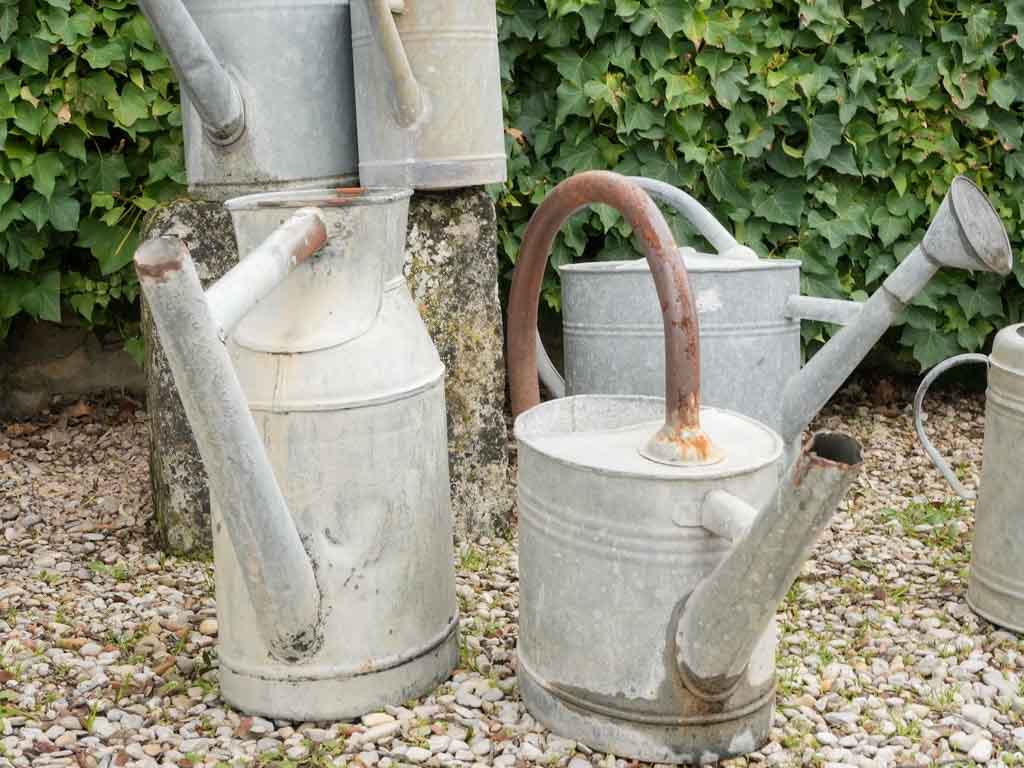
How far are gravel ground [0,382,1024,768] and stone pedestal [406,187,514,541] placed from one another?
122 mm

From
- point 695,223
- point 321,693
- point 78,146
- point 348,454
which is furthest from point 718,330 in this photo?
point 78,146

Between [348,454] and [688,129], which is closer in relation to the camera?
[348,454]

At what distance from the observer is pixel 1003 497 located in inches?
81.2

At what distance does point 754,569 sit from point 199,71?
1.39 m

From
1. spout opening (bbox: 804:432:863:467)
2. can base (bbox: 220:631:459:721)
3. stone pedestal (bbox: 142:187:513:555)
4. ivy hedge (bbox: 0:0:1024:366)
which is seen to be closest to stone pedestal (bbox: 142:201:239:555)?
stone pedestal (bbox: 142:187:513:555)

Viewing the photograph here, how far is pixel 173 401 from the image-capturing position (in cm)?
246

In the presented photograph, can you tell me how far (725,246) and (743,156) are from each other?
67cm

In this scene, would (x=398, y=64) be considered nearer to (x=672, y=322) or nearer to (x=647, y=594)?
(x=672, y=322)

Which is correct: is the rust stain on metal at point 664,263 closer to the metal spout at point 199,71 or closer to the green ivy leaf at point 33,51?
the metal spout at point 199,71

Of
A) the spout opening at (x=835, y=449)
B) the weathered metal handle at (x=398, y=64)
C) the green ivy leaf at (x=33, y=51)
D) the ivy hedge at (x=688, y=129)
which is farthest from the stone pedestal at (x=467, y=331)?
the spout opening at (x=835, y=449)

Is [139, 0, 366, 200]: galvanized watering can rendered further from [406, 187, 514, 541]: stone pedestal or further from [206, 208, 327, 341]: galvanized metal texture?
[206, 208, 327, 341]: galvanized metal texture

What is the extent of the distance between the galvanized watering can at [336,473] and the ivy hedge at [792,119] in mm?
1320

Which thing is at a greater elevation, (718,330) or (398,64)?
(398,64)

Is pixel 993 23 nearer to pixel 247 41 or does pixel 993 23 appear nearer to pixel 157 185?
pixel 247 41
